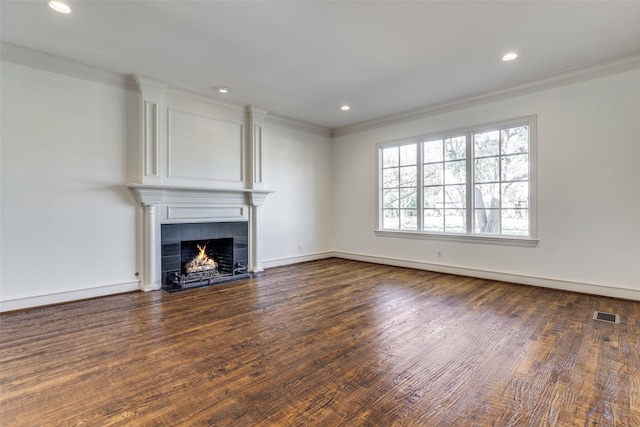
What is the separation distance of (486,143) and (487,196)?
2.75ft

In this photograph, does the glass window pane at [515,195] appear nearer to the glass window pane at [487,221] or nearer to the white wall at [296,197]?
the glass window pane at [487,221]

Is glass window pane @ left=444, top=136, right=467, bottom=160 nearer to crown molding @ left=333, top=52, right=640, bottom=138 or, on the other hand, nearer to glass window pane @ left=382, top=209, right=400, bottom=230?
crown molding @ left=333, top=52, right=640, bottom=138

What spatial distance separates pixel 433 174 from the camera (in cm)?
539

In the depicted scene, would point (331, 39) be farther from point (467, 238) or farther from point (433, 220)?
point (467, 238)

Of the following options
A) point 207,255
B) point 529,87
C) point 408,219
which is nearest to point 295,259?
point 207,255

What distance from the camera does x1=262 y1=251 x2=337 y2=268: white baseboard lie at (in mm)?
5688

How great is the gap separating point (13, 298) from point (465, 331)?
4.70 m

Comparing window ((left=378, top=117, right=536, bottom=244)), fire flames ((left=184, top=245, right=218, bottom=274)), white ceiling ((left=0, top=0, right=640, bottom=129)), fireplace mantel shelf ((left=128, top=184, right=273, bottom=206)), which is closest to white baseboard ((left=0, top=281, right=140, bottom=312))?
fire flames ((left=184, top=245, right=218, bottom=274))

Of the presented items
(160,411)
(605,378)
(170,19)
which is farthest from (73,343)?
(605,378)

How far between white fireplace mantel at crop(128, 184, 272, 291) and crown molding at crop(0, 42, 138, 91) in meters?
1.40

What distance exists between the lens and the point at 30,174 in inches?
133

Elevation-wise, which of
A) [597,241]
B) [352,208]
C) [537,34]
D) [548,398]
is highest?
[537,34]

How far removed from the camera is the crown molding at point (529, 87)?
3.60m

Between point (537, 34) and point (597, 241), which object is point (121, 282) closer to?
point (537, 34)
